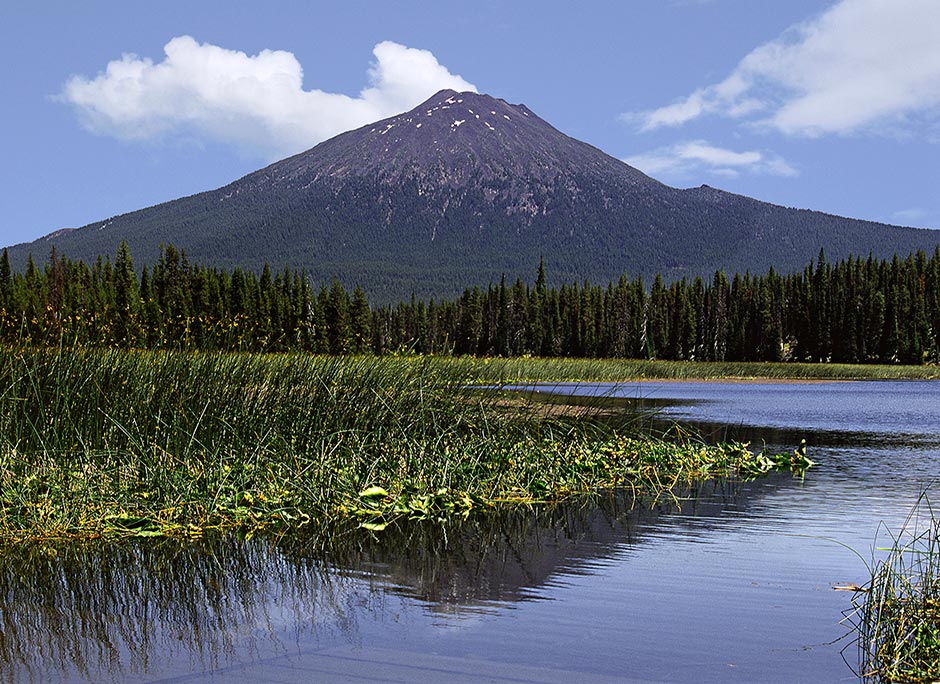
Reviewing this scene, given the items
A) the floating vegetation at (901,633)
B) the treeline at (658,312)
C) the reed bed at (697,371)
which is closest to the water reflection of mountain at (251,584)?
the floating vegetation at (901,633)

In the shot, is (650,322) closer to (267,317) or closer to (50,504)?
(267,317)

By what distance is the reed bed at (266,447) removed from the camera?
414 inches

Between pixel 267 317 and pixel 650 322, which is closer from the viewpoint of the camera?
pixel 267 317

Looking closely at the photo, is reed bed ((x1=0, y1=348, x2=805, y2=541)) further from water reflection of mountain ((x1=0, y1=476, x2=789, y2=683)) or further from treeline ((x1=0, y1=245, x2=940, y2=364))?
treeline ((x1=0, y1=245, x2=940, y2=364))

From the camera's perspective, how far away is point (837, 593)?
8008 millimetres

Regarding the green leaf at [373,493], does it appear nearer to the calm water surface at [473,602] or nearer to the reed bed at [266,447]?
the reed bed at [266,447]

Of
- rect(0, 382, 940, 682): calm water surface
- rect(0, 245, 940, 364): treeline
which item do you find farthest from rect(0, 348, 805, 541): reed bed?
rect(0, 245, 940, 364): treeline

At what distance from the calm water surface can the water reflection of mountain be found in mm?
25

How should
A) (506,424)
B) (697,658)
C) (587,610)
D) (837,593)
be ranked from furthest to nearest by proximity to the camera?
(506,424) < (837,593) < (587,610) < (697,658)

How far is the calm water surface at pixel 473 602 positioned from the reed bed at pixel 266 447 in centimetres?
77

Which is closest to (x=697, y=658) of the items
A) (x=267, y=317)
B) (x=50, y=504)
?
(x=50, y=504)

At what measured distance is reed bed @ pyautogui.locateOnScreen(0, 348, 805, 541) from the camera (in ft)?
34.5

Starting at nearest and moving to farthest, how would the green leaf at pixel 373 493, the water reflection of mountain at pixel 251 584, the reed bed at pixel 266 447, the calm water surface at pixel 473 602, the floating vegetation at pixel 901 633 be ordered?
the floating vegetation at pixel 901 633
the calm water surface at pixel 473 602
the water reflection of mountain at pixel 251 584
the reed bed at pixel 266 447
the green leaf at pixel 373 493

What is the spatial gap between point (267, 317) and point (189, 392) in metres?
82.8
